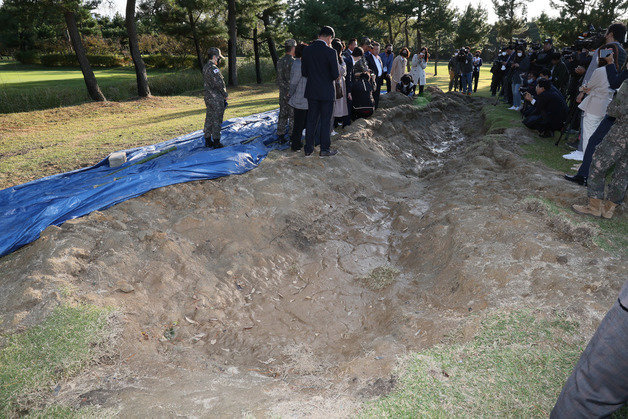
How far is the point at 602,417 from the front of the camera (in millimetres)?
1335

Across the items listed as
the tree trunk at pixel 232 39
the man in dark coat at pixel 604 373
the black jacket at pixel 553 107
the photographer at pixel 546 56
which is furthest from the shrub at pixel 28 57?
the man in dark coat at pixel 604 373

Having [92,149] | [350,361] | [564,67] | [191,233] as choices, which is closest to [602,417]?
[350,361]

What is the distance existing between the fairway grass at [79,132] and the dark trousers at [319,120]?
3.59m

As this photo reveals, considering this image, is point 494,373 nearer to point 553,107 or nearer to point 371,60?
point 553,107

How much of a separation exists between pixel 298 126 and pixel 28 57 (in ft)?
113

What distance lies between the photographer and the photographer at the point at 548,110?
7.19m

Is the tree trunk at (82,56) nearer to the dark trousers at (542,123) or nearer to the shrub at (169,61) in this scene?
the dark trousers at (542,123)

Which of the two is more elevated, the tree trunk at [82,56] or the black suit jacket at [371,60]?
the tree trunk at [82,56]

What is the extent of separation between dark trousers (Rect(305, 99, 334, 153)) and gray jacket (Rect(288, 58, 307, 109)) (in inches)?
5.2

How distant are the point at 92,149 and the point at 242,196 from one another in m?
4.61

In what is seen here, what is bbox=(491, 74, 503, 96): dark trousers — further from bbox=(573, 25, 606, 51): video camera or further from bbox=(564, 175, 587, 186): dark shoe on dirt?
bbox=(564, 175, 587, 186): dark shoe on dirt

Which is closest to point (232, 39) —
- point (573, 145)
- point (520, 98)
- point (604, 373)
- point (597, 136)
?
point (520, 98)

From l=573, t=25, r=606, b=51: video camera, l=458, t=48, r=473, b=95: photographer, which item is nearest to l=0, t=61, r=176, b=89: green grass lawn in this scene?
l=458, t=48, r=473, b=95: photographer

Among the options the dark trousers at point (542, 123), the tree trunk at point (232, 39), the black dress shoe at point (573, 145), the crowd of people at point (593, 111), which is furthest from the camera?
the tree trunk at point (232, 39)
